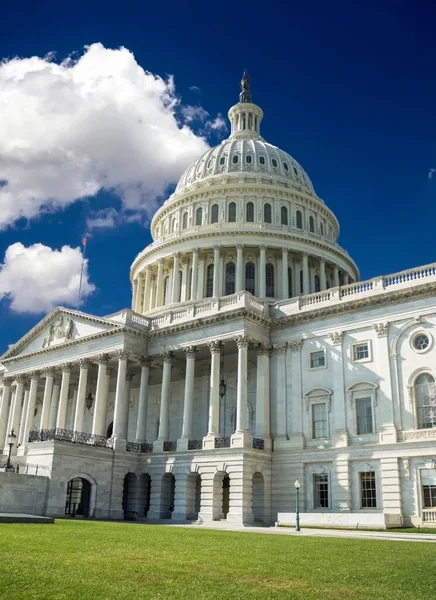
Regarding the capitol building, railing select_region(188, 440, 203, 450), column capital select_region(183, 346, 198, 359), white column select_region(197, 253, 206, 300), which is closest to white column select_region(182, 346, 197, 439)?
column capital select_region(183, 346, 198, 359)

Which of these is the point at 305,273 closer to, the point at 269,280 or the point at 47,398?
the point at 269,280

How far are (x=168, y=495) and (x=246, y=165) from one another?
151 ft

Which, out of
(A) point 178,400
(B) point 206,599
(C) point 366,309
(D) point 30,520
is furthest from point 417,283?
(B) point 206,599

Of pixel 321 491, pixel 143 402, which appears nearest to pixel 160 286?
pixel 143 402

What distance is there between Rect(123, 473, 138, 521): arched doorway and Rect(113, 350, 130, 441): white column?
3.58 m

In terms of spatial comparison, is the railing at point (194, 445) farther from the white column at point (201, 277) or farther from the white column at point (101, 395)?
the white column at point (201, 277)

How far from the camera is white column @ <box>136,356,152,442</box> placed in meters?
55.4

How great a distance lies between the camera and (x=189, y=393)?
5291 centimetres

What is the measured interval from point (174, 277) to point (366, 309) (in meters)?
32.3

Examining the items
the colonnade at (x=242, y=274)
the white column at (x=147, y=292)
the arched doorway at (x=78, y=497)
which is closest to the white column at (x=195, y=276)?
the colonnade at (x=242, y=274)

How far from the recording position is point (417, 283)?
148ft

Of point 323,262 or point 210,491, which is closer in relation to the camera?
point 210,491

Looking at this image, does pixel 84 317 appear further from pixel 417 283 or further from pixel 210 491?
pixel 417 283

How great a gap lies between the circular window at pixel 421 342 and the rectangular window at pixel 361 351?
3.79 meters
